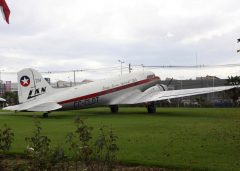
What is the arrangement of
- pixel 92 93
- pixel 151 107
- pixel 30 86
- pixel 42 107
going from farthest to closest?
pixel 151 107, pixel 92 93, pixel 30 86, pixel 42 107

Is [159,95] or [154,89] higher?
[154,89]

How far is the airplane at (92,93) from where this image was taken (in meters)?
31.5

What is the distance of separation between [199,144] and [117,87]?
24029 mm

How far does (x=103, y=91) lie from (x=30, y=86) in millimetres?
6900

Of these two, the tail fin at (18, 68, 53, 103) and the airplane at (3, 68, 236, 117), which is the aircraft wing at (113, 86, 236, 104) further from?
the tail fin at (18, 68, 53, 103)

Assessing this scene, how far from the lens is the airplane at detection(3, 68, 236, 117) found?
31469 mm

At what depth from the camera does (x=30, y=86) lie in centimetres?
3206

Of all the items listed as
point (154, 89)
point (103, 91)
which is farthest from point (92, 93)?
point (154, 89)

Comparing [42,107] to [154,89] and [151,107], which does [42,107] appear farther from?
[154,89]

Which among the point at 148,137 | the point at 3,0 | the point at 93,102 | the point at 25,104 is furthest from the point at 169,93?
the point at 3,0

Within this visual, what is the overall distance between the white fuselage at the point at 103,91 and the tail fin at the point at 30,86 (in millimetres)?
1090

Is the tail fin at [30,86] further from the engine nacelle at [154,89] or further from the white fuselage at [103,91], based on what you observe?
the engine nacelle at [154,89]

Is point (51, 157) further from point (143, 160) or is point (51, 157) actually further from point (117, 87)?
point (117, 87)

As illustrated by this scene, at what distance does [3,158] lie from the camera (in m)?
11.0
